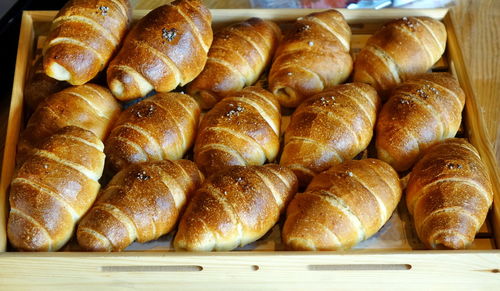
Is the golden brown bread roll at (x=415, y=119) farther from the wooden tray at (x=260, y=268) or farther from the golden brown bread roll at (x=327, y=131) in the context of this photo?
the wooden tray at (x=260, y=268)

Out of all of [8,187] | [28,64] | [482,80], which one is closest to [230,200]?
[8,187]

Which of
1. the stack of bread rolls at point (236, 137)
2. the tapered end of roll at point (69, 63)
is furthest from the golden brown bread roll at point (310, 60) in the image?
the tapered end of roll at point (69, 63)

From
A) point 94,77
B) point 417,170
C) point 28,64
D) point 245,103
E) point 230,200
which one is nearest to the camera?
point 230,200

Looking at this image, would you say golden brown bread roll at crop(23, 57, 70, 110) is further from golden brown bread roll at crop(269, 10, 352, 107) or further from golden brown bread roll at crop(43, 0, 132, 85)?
golden brown bread roll at crop(269, 10, 352, 107)

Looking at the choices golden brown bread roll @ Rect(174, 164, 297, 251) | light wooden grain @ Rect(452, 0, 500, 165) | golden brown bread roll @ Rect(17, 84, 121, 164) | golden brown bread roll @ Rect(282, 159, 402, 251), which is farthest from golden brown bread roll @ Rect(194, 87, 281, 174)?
light wooden grain @ Rect(452, 0, 500, 165)

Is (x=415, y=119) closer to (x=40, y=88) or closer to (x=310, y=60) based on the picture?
(x=310, y=60)

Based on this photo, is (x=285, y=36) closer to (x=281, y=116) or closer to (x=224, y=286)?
(x=281, y=116)
